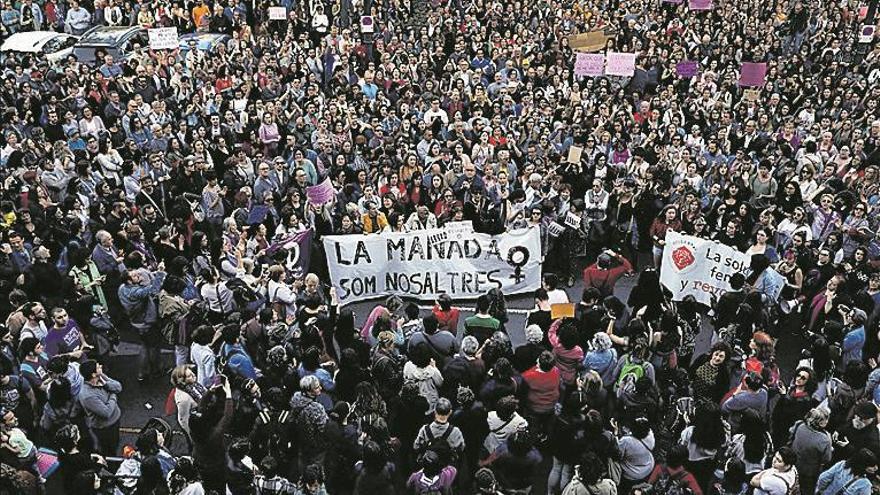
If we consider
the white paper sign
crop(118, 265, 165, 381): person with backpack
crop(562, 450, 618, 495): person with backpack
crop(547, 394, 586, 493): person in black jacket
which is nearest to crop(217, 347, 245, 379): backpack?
crop(118, 265, 165, 381): person with backpack

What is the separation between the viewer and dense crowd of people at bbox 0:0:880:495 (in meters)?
6.80

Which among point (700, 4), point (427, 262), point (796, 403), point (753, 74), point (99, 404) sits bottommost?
point (427, 262)

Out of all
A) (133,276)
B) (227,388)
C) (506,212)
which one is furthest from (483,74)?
(227,388)

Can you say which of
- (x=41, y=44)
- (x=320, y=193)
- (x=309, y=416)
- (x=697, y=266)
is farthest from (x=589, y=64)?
(x=41, y=44)

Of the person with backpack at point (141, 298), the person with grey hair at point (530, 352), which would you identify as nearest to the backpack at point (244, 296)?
the person with backpack at point (141, 298)

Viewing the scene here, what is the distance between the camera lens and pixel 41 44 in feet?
64.8

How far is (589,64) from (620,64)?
624 millimetres

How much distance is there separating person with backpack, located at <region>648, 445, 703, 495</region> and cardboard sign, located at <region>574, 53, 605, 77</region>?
11397mm

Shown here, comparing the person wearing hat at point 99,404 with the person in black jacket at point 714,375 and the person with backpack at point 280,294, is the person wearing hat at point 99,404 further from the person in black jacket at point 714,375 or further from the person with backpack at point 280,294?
the person in black jacket at point 714,375

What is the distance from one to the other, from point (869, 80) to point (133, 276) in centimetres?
1432

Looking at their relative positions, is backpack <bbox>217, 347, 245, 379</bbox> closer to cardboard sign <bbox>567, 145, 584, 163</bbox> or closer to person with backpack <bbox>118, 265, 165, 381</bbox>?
person with backpack <bbox>118, 265, 165, 381</bbox>

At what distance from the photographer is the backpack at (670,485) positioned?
20.8ft

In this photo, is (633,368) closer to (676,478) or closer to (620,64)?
(676,478)

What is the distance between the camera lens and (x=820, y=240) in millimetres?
10578
